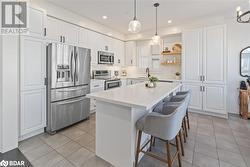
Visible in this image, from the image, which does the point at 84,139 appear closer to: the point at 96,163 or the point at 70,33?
the point at 96,163

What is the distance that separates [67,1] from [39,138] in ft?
9.68

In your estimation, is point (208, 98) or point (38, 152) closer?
point (38, 152)

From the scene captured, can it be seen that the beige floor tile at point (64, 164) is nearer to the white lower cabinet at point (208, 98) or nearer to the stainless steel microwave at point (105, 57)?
the stainless steel microwave at point (105, 57)

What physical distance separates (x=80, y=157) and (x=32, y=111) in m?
1.37

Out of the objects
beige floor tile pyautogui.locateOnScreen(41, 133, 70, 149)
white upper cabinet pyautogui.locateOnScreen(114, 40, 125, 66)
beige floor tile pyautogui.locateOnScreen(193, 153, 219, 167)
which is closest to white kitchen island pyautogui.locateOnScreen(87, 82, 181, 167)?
beige floor tile pyautogui.locateOnScreen(41, 133, 70, 149)

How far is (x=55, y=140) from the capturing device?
267 cm

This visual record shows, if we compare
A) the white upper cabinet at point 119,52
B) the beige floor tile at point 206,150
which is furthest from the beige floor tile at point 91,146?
the white upper cabinet at point 119,52

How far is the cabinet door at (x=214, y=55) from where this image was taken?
393cm

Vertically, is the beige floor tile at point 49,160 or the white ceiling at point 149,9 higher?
the white ceiling at point 149,9

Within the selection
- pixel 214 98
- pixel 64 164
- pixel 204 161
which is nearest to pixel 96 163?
pixel 64 164

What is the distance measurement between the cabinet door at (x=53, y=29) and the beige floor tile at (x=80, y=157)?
8.30 ft

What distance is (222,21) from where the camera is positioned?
407cm

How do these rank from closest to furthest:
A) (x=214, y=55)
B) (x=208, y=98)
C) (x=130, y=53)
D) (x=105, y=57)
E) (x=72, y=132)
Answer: (x=72, y=132)
(x=214, y=55)
(x=208, y=98)
(x=105, y=57)
(x=130, y=53)

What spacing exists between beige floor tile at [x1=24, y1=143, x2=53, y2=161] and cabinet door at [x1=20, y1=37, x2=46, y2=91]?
3.52ft
